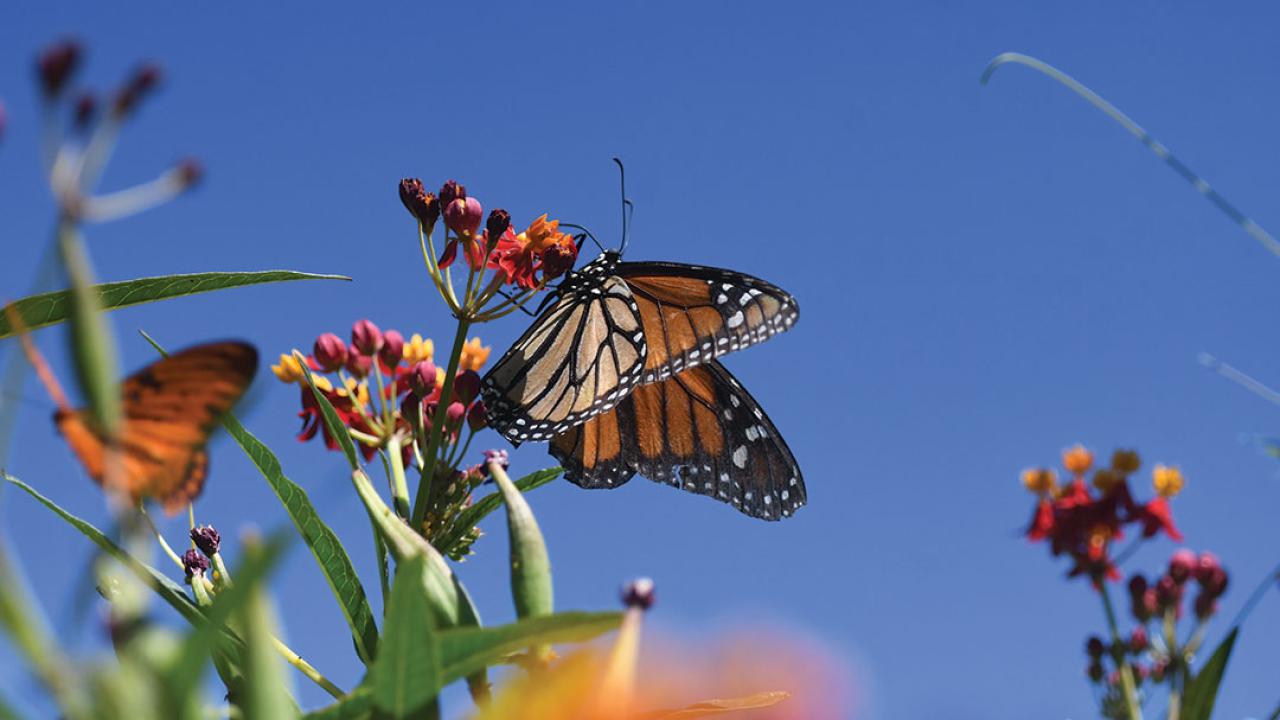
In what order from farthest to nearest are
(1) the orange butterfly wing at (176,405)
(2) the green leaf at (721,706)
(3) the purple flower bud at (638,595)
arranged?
(2) the green leaf at (721,706) → (3) the purple flower bud at (638,595) → (1) the orange butterfly wing at (176,405)

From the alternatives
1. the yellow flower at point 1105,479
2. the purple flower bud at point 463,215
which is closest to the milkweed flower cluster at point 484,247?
the purple flower bud at point 463,215

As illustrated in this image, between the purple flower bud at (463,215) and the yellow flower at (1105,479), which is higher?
the purple flower bud at (463,215)

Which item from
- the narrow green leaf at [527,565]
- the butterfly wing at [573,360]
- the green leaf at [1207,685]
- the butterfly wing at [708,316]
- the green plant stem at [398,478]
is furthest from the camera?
the butterfly wing at [708,316]

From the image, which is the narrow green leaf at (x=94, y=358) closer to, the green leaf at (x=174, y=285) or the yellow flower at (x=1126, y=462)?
the green leaf at (x=174, y=285)

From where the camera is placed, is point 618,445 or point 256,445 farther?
point 618,445

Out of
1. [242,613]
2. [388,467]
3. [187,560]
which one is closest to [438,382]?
[388,467]

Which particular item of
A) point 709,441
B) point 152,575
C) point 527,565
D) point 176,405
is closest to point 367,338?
point 152,575

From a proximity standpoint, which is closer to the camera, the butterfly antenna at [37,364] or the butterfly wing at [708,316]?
the butterfly antenna at [37,364]

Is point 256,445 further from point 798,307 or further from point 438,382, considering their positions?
point 798,307
